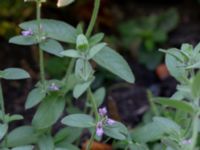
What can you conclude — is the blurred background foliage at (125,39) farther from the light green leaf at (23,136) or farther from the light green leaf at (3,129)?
the light green leaf at (3,129)

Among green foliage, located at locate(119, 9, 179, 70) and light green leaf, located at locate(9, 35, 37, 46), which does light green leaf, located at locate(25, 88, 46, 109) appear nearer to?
light green leaf, located at locate(9, 35, 37, 46)

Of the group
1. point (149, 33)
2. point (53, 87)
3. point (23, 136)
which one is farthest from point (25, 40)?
point (149, 33)

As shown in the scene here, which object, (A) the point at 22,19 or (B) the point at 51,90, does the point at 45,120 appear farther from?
(A) the point at 22,19

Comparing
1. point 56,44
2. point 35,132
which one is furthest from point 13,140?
point 56,44

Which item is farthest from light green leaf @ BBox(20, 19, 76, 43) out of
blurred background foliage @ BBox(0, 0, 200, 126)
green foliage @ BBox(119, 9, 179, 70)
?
green foliage @ BBox(119, 9, 179, 70)

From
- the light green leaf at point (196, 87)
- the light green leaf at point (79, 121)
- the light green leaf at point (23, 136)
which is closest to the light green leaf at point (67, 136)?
the light green leaf at point (23, 136)

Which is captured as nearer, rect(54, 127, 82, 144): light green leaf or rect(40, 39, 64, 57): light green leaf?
rect(40, 39, 64, 57): light green leaf

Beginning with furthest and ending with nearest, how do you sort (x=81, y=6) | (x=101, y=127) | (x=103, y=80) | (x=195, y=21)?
(x=195, y=21) < (x=81, y=6) < (x=103, y=80) < (x=101, y=127)

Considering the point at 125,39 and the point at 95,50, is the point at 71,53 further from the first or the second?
the point at 125,39
